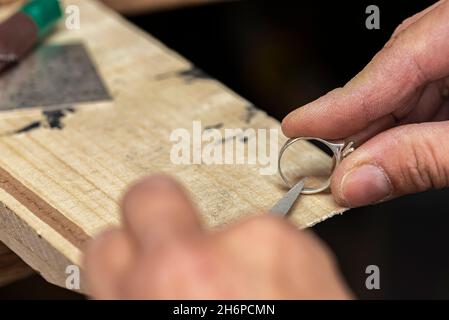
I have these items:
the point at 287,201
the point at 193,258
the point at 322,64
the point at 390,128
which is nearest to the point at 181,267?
the point at 193,258

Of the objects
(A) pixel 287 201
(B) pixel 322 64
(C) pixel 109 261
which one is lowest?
(B) pixel 322 64

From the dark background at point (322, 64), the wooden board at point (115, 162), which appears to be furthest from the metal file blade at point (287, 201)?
the dark background at point (322, 64)

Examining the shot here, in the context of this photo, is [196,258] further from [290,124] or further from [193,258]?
[290,124]

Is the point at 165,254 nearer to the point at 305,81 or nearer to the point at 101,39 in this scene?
the point at 101,39

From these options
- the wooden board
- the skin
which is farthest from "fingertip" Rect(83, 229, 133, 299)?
the wooden board

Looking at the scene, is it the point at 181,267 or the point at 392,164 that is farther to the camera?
the point at 392,164

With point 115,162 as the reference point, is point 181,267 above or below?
above

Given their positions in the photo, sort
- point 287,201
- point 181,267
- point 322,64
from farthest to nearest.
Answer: point 322,64 → point 287,201 → point 181,267
